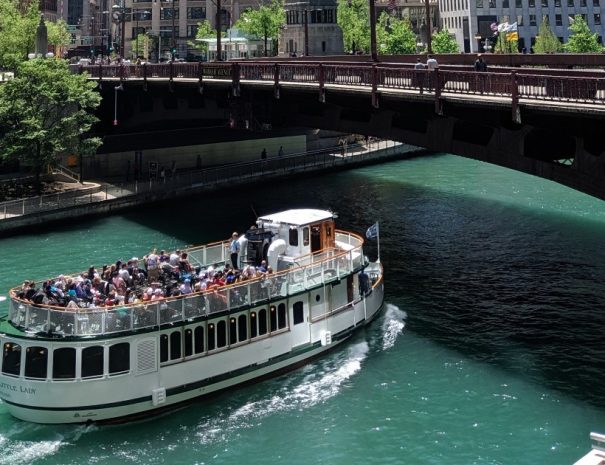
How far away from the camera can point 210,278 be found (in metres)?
32.2

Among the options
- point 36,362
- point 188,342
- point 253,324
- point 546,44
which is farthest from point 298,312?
point 546,44

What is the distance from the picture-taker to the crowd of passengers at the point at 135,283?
2873 centimetres

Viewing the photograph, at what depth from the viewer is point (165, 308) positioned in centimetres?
2836

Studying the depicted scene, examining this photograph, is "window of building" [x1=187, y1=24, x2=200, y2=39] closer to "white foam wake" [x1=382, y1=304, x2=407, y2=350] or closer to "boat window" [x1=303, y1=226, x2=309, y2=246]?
"white foam wake" [x1=382, y1=304, x2=407, y2=350]

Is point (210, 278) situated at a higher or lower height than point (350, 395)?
higher

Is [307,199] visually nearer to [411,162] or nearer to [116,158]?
[116,158]

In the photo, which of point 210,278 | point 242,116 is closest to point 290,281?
point 210,278

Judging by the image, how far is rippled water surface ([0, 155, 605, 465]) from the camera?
2544cm

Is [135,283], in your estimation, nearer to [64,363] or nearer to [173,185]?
[64,363]

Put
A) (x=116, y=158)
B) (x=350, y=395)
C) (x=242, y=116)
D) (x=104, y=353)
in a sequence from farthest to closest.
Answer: (x=116, y=158) < (x=242, y=116) < (x=350, y=395) < (x=104, y=353)

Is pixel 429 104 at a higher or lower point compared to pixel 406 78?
lower

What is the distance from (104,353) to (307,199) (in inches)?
1614

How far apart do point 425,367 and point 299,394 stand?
5.12m

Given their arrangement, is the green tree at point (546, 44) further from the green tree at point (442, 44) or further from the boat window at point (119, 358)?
the boat window at point (119, 358)
